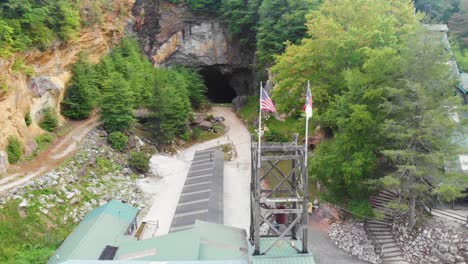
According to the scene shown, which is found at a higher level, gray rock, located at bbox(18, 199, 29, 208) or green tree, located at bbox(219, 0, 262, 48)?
green tree, located at bbox(219, 0, 262, 48)

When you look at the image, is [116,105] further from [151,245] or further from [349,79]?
[349,79]

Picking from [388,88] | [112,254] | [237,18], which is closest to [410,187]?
[388,88]

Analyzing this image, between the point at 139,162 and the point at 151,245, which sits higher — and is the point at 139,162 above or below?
above

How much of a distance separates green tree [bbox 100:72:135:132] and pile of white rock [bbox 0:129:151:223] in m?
1.31

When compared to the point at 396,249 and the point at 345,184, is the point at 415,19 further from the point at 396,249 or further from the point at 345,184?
the point at 396,249

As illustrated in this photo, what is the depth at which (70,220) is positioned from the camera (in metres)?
25.5

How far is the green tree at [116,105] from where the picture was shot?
119ft

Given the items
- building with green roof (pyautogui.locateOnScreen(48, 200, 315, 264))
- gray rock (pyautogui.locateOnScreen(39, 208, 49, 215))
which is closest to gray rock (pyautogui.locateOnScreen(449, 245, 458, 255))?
building with green roof (pyautogui.locateOnScreen(48, 200, 315, 264))

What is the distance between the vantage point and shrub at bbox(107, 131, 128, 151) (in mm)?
35844

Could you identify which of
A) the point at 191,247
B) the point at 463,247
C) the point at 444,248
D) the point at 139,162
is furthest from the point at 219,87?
the point at 191,247

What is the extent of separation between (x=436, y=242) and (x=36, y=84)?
29455 mm

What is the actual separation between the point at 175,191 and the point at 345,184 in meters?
12.9

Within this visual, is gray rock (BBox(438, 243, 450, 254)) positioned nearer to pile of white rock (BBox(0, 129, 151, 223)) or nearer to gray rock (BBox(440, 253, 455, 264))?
gray rock (BBox(440, 253, 455, 264))

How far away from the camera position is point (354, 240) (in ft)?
79.6
